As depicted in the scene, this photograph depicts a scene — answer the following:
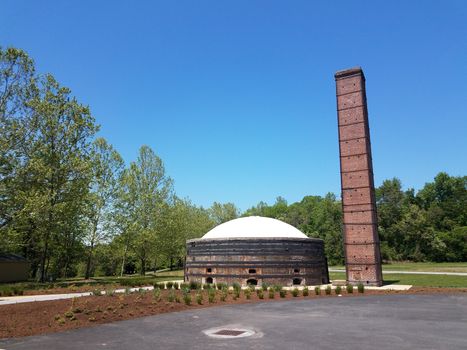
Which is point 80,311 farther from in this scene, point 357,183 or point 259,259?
point 357,183

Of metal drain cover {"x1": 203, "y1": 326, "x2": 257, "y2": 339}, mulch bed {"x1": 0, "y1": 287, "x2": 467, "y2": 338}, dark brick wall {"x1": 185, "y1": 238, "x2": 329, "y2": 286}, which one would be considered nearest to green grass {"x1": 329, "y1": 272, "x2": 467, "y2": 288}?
dark brick wall {"x1": 185, "y1": 238, "x2": 329, "y2": 286}

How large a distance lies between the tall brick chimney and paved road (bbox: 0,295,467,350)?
35.0 feet

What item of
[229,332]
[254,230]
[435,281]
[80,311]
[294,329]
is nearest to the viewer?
[229,332]

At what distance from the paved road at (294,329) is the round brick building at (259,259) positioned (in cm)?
1085

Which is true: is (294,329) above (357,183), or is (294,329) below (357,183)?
below

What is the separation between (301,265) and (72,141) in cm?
2193

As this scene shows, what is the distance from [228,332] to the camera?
11.4 meters

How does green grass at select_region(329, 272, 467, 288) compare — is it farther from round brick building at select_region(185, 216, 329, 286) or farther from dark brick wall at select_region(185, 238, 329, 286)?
dark brick wall at select_region(185, 238, 329, 286)

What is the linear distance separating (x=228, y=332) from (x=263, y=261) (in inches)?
667

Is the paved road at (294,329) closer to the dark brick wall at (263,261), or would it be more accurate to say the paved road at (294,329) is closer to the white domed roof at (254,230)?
the dark brick wall at (263,261)

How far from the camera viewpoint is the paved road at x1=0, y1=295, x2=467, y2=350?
9742mm

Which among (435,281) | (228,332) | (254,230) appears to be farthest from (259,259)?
(228,332)

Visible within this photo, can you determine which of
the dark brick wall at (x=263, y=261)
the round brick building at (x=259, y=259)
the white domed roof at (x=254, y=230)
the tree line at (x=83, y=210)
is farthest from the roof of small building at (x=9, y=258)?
the dark brick wall at (x=263, y=261)

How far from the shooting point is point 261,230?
30484 millimetres
